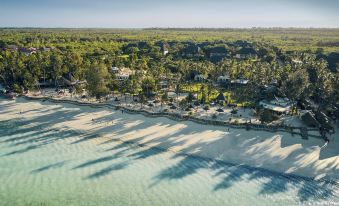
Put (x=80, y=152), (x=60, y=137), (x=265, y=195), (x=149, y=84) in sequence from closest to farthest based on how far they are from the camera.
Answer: (x=265, y=195) → (x=80, y=152) → (x=60, y=137) → (x=149, y=84)

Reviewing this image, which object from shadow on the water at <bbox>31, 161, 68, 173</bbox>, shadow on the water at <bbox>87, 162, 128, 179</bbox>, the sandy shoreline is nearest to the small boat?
the sandy shoreline

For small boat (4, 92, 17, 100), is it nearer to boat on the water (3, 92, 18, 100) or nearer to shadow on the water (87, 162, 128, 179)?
boat on the water (3, 92, 18, 100)

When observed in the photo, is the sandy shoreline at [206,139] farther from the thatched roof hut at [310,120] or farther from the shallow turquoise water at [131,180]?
the thatched roof hut at [310,120]

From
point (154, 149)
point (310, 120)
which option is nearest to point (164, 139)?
point (154, 149)

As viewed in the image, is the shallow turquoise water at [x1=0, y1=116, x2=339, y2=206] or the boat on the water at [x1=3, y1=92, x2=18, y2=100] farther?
the boat on the water at [x1=3, y1=92, x2=18, y2=100]

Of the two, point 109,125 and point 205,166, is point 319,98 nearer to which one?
point 205,166

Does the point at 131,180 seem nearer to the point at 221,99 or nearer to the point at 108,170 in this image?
the point at 108,170

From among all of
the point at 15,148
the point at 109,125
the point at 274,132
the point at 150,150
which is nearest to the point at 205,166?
the point at 150,150
